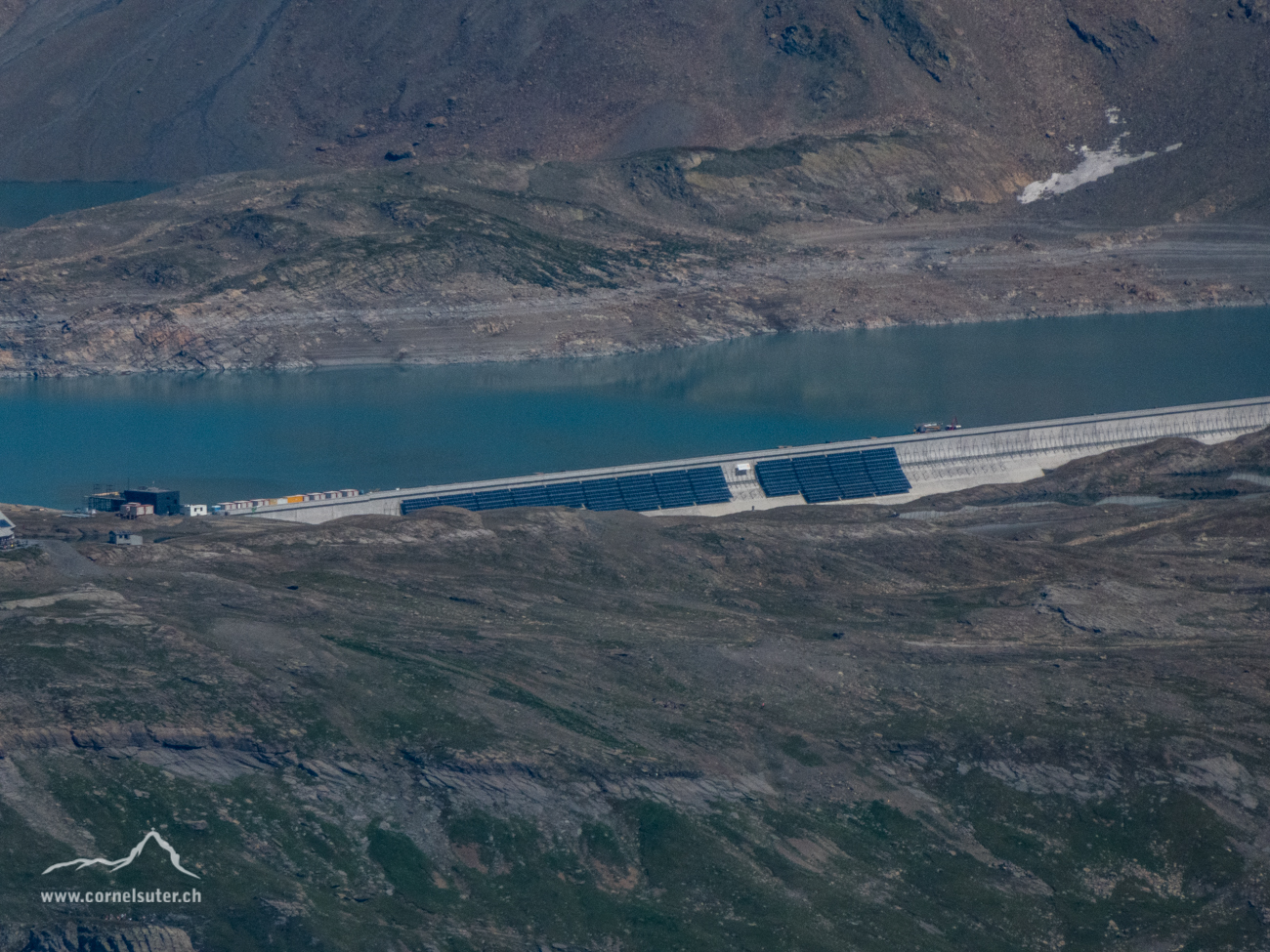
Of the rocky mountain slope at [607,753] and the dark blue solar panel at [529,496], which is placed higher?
the dark blue solar panel at [529,496]

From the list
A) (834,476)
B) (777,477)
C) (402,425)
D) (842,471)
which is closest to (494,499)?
(777,477)

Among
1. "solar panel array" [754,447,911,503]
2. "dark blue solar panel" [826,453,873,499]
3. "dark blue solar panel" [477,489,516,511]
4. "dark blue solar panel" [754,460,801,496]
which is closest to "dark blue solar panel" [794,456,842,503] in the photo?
"solar panel array" [754,447,911,503]

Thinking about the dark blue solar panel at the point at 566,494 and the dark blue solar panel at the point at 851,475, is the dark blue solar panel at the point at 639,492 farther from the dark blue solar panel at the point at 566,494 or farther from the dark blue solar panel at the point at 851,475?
the dark blue solar panel at the point at 851,475

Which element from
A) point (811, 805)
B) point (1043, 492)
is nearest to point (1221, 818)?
point (811, 805)

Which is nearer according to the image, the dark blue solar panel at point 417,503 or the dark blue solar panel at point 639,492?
the dark blue solar panel at point 417,503

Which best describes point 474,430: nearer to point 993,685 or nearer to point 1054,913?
point 993,685

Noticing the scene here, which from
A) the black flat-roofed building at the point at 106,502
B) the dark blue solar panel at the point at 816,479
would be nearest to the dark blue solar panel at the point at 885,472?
the dark blue solar panel at the point at 816,479

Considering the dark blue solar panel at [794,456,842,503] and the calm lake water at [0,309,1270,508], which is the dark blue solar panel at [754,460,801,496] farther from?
the calm lake water at [0,309,1270,508]
